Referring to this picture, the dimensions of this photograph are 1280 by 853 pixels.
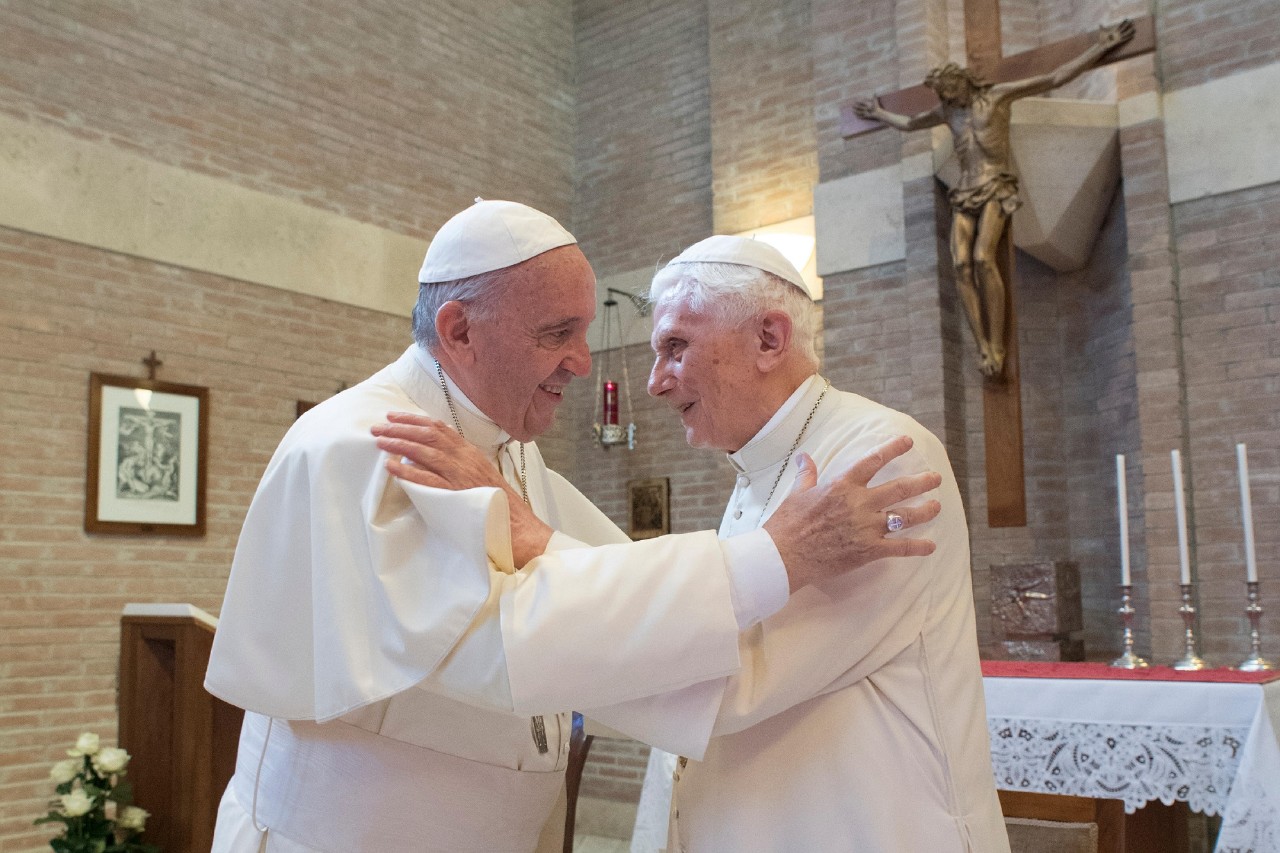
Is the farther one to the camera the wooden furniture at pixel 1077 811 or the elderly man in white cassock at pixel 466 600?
Result: the wooden furniture at pixel 1077 811

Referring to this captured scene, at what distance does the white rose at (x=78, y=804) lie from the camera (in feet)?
16.8

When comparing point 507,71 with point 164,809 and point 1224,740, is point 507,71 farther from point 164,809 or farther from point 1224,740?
point 1224,740

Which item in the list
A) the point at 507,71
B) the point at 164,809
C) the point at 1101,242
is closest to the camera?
the point at 164,809

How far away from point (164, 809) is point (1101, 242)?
19.3ft

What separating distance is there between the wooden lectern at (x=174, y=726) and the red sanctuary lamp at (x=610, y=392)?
163 inches

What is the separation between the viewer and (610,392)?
8.84 m

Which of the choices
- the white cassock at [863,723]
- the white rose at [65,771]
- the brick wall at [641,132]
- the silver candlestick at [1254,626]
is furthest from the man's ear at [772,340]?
the brick wall at [641,132]

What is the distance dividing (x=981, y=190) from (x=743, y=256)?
15.5 feet

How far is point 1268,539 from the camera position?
5.75 meters

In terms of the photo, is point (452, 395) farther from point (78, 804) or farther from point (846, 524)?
point (78, 804)

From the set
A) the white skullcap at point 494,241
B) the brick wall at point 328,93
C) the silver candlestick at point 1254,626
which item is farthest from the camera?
the brick wall at point 328,93

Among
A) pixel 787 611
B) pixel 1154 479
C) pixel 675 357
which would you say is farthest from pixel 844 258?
pixel 787 611

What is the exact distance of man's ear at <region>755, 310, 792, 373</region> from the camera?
201 cm

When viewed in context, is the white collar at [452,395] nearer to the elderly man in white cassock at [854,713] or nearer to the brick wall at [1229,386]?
the elderly man in white cassock at [854,713]
